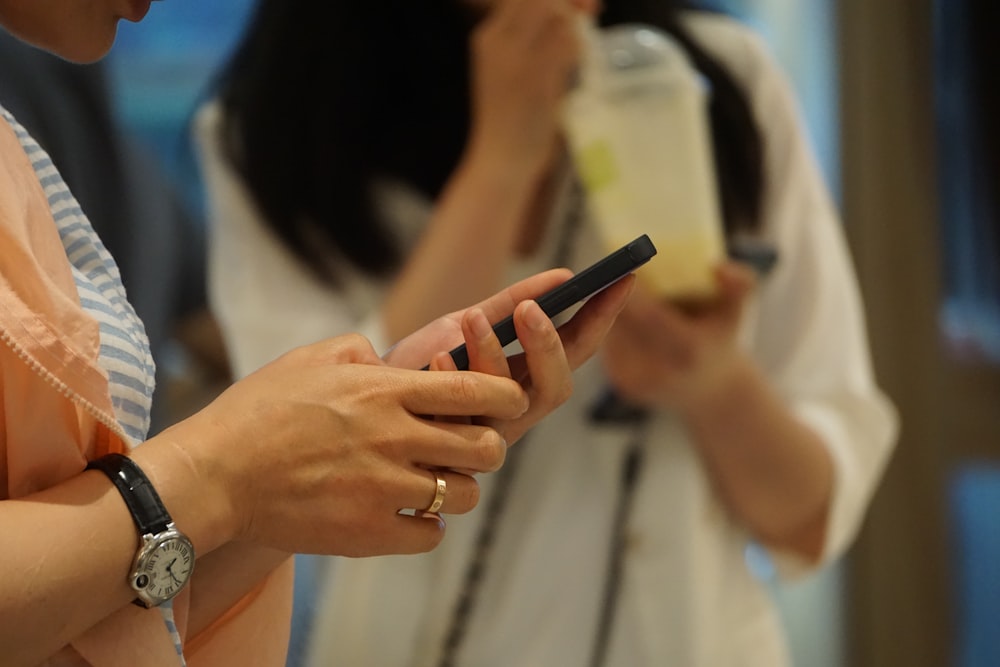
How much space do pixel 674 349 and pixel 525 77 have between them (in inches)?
9.4

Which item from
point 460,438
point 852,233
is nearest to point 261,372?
point 460,438

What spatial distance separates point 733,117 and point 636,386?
252 mm

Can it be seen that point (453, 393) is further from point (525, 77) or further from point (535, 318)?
point (525, 77)

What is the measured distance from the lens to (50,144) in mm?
824

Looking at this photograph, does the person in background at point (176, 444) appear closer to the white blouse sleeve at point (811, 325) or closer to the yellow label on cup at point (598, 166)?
the yellow label on cup at point (598, 166)

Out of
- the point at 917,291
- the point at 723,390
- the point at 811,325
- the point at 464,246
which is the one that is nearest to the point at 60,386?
the point at 464,246

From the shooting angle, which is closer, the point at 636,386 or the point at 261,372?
the point at 261,372

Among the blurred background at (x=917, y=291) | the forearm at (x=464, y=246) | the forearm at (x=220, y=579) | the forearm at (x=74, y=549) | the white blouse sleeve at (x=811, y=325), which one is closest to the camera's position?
the forearm at (x=74, y=549)

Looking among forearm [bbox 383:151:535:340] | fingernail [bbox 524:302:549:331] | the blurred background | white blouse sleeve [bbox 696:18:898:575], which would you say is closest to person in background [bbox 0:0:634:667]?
fingernail [bbox 524:302:549:331]

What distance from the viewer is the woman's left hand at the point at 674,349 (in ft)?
2.58

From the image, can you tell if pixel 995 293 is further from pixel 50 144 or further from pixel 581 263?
pixel 50 144

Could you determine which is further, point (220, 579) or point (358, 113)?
point (358, 113)

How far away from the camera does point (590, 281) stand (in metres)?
0.36

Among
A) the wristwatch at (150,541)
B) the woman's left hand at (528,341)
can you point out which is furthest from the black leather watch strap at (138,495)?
the woman's left hand at (528,341)
